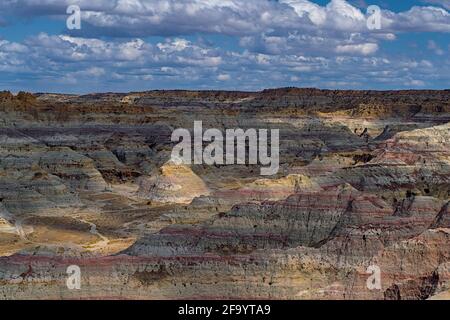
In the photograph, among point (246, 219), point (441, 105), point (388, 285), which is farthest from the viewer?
point (441, 105)

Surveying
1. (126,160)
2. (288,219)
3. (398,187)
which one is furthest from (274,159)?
(288,219)

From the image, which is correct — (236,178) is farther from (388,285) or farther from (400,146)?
(388,285)

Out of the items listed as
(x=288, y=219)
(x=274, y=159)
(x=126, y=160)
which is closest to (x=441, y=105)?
(x=274, y=159)

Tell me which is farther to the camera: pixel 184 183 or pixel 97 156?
pixel 97 156

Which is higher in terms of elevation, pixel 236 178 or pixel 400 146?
pixel 400 146

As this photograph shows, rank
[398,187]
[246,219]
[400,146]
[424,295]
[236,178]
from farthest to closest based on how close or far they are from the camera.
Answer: [236,178], [400,146], [398,187], [246,219], [424,295]

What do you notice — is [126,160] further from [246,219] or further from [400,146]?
[246,219]
